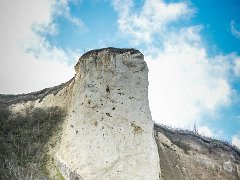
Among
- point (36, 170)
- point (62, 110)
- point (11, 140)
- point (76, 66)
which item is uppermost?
point (76, 66)

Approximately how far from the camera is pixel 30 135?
24.6 meters

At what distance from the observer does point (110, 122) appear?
2319cm

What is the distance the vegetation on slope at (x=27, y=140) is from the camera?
843 inches

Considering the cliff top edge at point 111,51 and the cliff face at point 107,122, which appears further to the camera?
the cliff top edge at point 111,51

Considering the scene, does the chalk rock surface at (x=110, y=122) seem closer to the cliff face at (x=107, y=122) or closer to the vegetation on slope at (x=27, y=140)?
the cliff face at (x=107, y=122)

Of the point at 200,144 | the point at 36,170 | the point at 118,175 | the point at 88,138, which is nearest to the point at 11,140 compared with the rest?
the point at 36,170

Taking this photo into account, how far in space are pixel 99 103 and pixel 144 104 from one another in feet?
9.32

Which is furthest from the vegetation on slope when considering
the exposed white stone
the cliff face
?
the exposed white stone

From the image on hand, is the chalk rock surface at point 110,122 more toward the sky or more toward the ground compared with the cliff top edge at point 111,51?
more toward the ground

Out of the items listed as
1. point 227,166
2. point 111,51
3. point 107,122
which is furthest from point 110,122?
point 227,166

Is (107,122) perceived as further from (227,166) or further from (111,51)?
(227,166)

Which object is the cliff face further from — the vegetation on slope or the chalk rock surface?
the vegetation on slope

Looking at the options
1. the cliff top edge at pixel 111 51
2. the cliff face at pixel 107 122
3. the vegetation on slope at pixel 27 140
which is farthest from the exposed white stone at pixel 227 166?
the vegetation on slope at pixel 27 140

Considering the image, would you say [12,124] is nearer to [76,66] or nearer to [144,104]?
[76,66]
